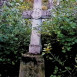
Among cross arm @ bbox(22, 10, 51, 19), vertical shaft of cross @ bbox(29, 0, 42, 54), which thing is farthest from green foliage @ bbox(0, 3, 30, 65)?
vertical shaft of cross @ bbox(29, 0, 42, 54)

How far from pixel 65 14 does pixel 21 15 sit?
126 cm

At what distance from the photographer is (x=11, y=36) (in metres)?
2.66

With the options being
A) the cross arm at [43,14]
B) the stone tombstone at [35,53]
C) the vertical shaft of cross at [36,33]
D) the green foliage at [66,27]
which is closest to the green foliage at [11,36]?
the cross arm at [43,14]

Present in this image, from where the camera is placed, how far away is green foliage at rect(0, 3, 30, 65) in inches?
104

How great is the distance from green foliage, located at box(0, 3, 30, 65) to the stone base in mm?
461

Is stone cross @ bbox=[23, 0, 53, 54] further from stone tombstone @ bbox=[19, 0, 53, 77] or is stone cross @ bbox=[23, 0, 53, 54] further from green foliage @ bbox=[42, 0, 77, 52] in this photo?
green foliage @ bbox=[42, 0, 77, 52]

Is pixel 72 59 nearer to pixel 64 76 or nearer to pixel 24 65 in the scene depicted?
pixel 64 76

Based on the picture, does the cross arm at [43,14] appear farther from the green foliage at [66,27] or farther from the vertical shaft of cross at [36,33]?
the green foliage at [66,27]

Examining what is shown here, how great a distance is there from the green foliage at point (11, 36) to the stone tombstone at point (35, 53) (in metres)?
0.26

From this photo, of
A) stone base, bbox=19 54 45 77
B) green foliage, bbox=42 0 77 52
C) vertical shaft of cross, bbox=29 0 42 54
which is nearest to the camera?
green foliage, bbox=42 0 77 52

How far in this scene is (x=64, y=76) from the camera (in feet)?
6.94

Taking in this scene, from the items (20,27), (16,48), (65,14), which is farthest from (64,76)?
(20,27)

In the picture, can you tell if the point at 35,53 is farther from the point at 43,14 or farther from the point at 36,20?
the point at 43,14

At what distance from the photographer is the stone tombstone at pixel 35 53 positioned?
2.30 meters
